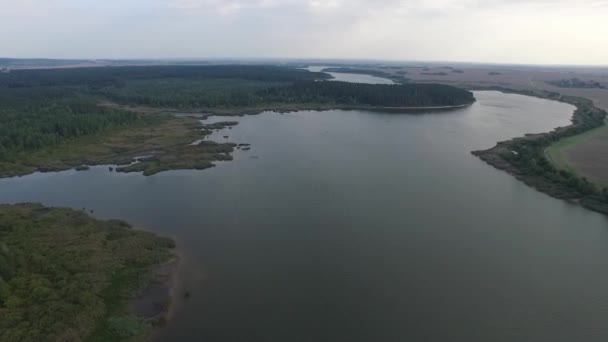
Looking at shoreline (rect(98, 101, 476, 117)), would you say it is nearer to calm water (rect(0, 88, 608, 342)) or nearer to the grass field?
calm water (rect(0, 88, 608, 342))

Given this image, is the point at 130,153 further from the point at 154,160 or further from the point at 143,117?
the point at 143,117

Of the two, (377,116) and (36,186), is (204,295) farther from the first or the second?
Answer: (377,116)

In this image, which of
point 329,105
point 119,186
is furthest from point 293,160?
Result: point 329,105

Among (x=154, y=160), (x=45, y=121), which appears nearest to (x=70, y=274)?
(x=154, y=160)

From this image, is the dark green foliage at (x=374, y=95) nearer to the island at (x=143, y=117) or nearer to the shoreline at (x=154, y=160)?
the island at (x=143, y=117)

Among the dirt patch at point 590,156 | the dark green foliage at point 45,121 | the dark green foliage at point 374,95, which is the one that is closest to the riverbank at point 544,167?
the dirt patch at point 590,156
